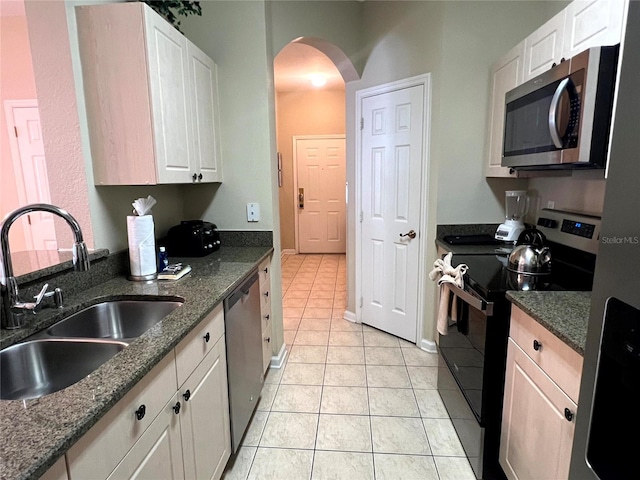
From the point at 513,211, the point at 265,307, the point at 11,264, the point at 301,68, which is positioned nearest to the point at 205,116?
the point at 265,307

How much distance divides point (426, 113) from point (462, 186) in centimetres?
59

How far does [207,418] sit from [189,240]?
112 cm

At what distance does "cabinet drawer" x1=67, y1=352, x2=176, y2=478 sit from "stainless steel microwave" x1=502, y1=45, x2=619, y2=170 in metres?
1.73

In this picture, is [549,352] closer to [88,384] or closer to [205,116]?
[88,384]

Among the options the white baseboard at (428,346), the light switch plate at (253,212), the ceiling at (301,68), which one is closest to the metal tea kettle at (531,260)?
the white baseboard at (428,346)

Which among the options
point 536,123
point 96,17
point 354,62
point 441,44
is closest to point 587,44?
point 536,123

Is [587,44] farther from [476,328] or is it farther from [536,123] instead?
A: [476,328]

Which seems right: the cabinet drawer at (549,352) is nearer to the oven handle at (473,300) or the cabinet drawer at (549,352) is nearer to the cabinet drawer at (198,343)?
the oven handle at (473,300)

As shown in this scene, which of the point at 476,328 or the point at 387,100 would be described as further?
the point at 387,100

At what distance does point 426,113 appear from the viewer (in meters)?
2.67

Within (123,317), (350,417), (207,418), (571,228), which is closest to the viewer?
(207,418)

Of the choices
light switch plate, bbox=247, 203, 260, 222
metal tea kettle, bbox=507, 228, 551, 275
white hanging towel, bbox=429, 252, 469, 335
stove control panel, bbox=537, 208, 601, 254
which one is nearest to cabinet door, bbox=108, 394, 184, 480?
white hanging towel, bbox=429, 252, 469, 335

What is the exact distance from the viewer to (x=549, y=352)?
124cm

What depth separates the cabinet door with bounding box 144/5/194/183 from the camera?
1670 mm
